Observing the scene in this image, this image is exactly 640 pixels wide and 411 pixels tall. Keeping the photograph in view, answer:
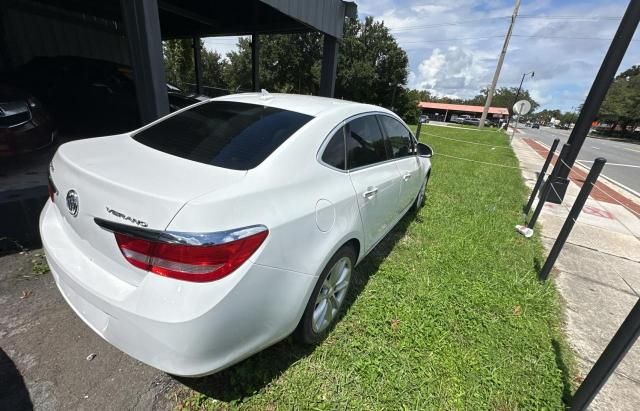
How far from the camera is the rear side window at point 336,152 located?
2.06 meters

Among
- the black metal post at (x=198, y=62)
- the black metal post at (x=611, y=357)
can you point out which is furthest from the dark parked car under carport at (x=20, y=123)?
the black metal post at (x=198, y=62)

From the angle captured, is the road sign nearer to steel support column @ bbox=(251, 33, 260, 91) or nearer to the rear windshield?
steel support column @ bbox=(251, 33, 260, 91)

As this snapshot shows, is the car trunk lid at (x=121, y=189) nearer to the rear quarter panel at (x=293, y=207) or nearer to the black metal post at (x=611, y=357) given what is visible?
the rear quarter panel at (x=293, y=207)

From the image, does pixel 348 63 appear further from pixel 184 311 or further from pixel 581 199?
pixel 184 311

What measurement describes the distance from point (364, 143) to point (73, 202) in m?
2.02

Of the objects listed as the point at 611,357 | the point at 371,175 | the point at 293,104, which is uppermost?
the point at 293,104

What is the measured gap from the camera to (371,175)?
251 cm

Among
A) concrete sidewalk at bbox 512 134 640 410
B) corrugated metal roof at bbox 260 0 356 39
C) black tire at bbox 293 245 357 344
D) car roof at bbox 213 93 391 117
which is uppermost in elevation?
corrugated metal roof at bbox 260 0 356 39

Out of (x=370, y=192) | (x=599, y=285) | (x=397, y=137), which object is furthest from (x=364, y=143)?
(x=599, y=285)

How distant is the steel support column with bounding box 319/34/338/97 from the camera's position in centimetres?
762

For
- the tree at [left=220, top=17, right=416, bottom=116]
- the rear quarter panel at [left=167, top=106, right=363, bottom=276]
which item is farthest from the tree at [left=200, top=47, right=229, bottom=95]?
the rear quarter panel at [left=167, top=106, right=363, bottom=276]

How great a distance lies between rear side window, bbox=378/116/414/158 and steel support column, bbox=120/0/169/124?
2508mm

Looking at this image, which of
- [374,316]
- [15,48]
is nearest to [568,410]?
[374,316]

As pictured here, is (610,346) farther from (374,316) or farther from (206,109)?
(206,109)
